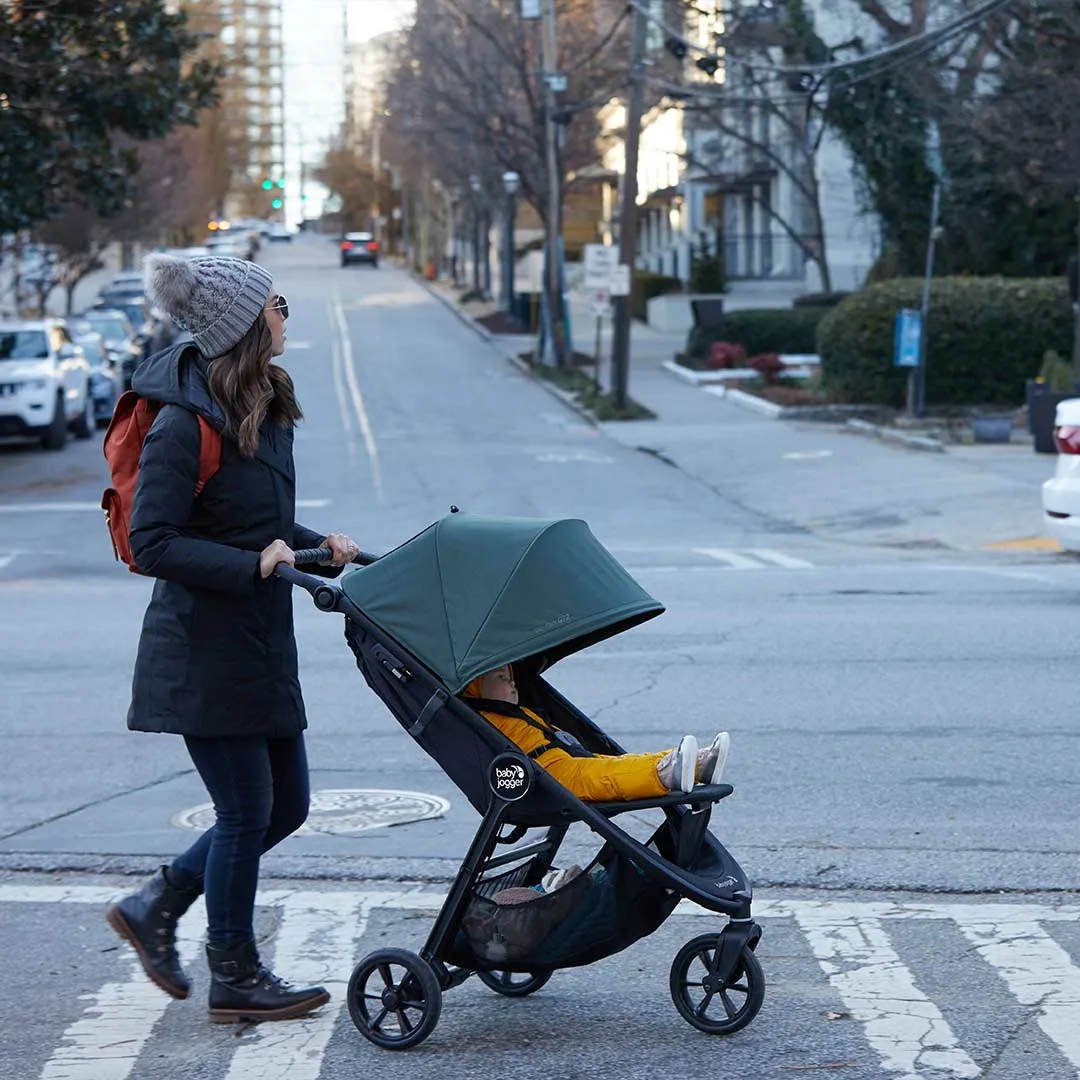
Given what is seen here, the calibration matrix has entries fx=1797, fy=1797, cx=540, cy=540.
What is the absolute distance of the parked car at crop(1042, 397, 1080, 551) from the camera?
1221 centimetres

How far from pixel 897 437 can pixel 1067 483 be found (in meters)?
13.2

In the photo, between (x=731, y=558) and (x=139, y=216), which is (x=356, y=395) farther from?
(x=731, y=558)

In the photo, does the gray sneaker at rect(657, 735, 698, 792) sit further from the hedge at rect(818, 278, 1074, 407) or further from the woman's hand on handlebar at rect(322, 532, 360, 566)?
the hedge at rect(818, 278, 1074, 407)

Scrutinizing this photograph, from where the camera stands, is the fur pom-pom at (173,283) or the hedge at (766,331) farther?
the hedge at (766,331)

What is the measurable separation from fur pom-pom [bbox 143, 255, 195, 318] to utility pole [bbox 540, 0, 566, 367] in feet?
105

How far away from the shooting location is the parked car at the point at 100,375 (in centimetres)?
3077

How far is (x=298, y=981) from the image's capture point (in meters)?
5.00

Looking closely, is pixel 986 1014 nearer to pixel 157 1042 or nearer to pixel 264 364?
pixel 157 1042

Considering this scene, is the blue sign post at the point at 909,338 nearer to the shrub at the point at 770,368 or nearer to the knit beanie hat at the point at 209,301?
the shrub at the point at 770,368

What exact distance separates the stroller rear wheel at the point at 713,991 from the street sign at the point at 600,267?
89.0ft

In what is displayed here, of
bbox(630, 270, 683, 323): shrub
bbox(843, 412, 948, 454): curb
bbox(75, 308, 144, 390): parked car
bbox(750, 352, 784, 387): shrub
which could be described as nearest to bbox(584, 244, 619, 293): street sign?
bbox(750, 352, 784, 387): shrub

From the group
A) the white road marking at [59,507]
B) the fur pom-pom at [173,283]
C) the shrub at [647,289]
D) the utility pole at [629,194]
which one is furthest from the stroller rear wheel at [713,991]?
the shrub at [647,289]

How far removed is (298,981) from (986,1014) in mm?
1858

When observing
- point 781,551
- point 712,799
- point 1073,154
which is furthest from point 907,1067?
point 1073,154
